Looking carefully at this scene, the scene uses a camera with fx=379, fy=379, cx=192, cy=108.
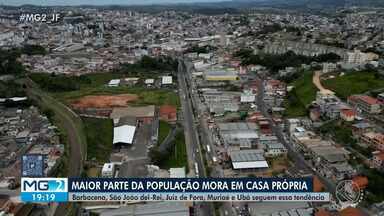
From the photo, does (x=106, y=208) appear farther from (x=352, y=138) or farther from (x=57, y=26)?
(x=57, y=26)

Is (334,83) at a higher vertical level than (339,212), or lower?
higher

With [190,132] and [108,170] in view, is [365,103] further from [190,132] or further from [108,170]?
[108,170]

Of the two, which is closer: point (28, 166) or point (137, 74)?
point (28, 166)

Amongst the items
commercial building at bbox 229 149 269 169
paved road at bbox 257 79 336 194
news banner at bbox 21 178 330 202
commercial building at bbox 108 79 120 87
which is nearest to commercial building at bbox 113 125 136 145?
commercial building at bbox 229 149 269 169

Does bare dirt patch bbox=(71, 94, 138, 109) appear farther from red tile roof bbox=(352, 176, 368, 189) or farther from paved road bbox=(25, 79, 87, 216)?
red tile roof bbox=(352, 176, 368, 189)

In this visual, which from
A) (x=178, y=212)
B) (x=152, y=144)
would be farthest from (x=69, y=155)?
(x=178, y=212)
